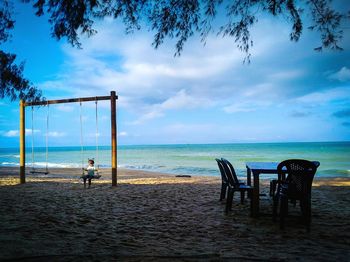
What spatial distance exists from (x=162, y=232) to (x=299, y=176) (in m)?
2.22

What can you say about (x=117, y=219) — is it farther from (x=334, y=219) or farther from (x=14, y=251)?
(x=334, y=219)

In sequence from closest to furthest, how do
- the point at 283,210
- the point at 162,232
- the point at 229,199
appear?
the point at 162,232 → the point at 283,210 → the point at 229,199

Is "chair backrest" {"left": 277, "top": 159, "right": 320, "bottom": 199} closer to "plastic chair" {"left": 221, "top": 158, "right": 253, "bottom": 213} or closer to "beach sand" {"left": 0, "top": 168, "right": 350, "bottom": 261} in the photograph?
"beach sand" {"left": 0, "top": 168, "right": 350, "bottom": 261}

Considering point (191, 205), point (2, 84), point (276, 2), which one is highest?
point (276, 2)

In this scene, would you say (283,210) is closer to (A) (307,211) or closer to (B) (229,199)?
(A) (307,211)

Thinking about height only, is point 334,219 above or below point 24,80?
below

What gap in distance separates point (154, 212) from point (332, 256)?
123 inches

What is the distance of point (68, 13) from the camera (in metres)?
3.81

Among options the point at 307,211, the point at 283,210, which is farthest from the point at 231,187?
the point at 307,211

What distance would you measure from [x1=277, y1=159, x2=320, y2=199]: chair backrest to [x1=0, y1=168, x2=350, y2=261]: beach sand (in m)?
0.51

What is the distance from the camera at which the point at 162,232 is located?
390cm

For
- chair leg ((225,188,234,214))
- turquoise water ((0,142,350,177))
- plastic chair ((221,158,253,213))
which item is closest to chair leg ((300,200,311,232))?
plastic chair ((221,158,253,213))

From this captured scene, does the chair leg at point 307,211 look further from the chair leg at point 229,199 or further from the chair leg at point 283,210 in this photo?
the chair leg at point 229,199

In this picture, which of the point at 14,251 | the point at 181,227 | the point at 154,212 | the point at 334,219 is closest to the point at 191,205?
the point at 154,212
